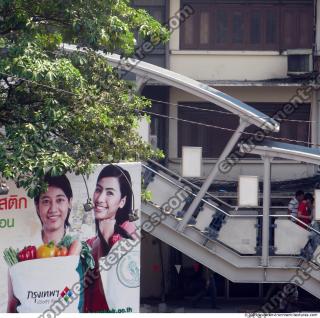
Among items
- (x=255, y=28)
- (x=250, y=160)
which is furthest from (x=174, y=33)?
(x=250, y=160)

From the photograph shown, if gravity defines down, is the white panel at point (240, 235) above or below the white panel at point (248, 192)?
below

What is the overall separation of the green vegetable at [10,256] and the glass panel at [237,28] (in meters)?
9.24

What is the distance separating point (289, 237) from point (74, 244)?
503 centimetres

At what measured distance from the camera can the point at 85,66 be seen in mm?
12953

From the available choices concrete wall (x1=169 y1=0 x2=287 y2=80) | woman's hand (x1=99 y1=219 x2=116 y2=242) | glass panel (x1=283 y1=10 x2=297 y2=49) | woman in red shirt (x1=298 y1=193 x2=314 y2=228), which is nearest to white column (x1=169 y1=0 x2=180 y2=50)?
concrete wall (x1=169 y1=0 x2=287 y2=80)

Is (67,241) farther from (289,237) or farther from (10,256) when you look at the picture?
(289,237)

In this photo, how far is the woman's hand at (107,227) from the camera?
12672 mm

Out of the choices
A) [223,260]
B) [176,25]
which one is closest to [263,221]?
[223,260]

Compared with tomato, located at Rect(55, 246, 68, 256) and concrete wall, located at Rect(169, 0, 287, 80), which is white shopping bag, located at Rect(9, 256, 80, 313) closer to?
tomato, located at Rect(55, 246, 68, 256)

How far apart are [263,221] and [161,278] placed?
4.52 m

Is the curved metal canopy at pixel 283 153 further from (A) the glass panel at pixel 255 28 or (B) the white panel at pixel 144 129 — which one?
(A) the glass panel at pixel 255 28

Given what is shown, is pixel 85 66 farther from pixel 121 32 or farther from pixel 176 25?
pixel 176 25

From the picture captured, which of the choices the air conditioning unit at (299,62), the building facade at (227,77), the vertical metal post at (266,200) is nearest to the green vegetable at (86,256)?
the vertical metal post at (266,200)

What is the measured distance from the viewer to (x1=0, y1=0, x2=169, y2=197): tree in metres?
11.6
